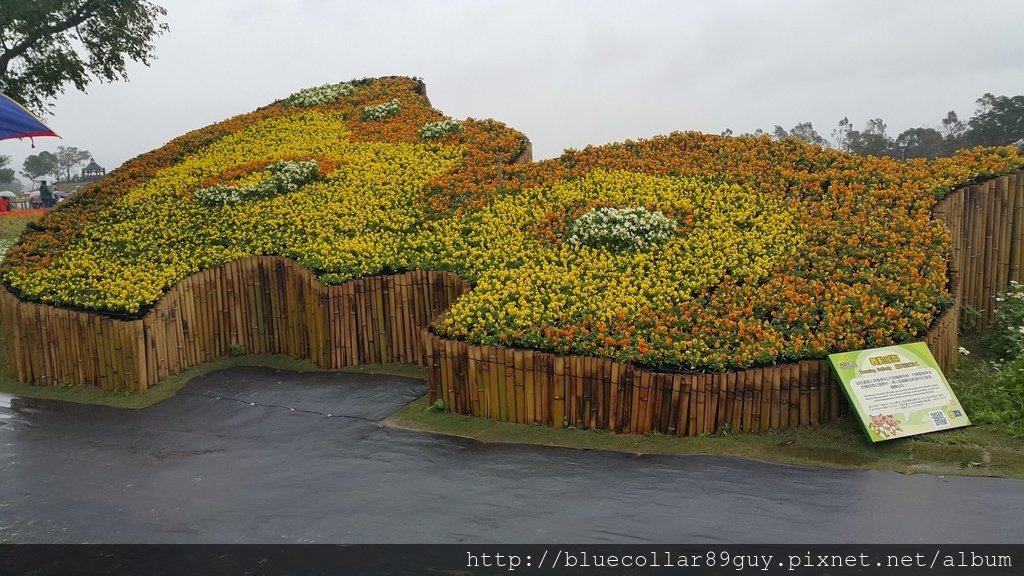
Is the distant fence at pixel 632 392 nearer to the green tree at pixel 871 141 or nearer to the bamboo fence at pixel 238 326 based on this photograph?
the bamboo fence at pixel 238 326

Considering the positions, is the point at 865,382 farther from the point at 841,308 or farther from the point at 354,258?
the point at 354,258

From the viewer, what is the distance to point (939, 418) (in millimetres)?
6758

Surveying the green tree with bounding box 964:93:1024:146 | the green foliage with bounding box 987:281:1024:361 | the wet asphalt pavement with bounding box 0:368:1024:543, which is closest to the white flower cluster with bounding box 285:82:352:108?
the wet asphalt pavement with bounding box 0:368:1024:543

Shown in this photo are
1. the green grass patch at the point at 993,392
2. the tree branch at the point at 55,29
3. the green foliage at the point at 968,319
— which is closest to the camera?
the green grass patch at the point at 993,392

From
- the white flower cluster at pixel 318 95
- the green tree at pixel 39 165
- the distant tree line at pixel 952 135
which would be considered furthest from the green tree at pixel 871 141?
the green tree at pixel 39 165

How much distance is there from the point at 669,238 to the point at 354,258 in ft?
13.2

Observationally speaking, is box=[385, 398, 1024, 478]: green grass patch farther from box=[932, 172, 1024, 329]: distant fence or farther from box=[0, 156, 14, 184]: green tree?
box=[0, 156, 14, 184]: green tree

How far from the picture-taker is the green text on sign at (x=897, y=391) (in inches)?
261

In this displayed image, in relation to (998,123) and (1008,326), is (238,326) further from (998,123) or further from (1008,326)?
(998,123)

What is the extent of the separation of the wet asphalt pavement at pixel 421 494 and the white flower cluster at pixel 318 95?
474 inches

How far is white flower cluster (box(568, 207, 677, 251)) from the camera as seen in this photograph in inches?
381

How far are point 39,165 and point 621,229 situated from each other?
94829mm

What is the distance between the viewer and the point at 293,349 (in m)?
10.5
